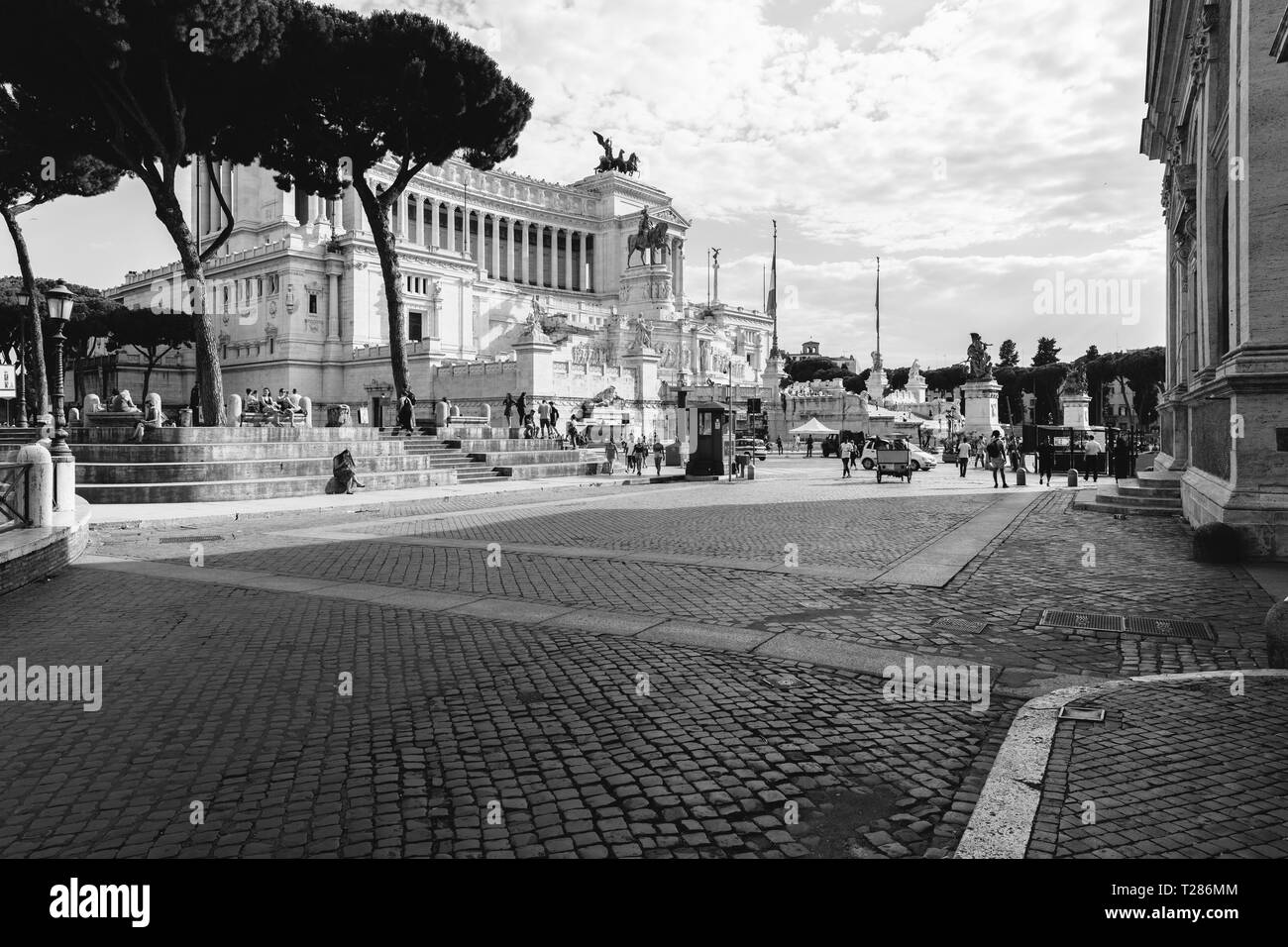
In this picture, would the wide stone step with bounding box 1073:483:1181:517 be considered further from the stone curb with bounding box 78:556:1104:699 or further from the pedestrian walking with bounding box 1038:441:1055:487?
the stone curb with bounding box 78:556:1104:699

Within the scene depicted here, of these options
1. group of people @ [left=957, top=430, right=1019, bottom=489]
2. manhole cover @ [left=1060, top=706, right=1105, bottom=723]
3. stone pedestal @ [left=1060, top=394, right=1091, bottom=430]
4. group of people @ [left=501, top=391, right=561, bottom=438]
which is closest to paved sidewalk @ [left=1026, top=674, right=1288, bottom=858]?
manhole cover @ [left=1060, top=706, right=1105, bottom=723]

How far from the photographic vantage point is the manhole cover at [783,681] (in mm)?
5758

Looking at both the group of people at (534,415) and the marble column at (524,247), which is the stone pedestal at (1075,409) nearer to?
the group of people at (534,415)

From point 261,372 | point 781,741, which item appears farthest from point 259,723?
point 261,372

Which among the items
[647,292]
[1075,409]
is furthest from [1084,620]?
[647,292]

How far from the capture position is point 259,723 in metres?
5.05

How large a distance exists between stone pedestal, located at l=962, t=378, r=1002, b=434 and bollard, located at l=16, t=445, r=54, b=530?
4939 centimetres

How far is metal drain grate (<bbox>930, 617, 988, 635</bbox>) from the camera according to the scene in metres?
7.31

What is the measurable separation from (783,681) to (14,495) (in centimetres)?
1076

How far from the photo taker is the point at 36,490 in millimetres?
11391

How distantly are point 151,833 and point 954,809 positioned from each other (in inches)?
137

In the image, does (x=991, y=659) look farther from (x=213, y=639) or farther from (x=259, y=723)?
(x=213, y=639)

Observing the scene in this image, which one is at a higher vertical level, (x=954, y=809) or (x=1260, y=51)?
(x=1260, y=51)
